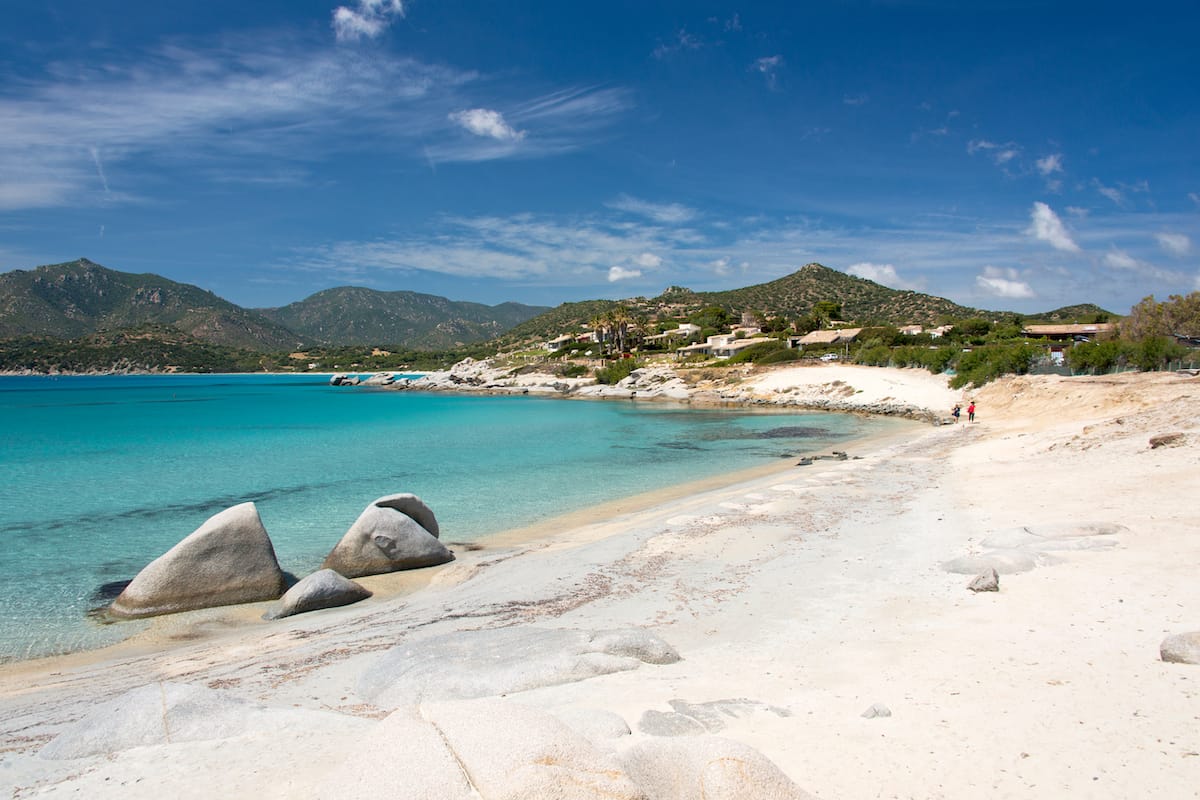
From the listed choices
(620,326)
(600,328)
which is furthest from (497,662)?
(600,328)

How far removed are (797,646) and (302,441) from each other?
121 ft

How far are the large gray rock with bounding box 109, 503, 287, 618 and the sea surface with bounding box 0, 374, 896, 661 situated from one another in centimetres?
62

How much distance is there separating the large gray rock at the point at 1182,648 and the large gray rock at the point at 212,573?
1233 centimetres

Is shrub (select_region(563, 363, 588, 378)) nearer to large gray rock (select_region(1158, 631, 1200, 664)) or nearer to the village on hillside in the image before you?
the village on hillside

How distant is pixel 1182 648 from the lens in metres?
5.56

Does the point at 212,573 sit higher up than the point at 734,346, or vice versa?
the point at 734,346

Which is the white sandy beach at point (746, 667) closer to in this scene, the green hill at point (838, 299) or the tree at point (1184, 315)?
the tree at point (1184, 315)

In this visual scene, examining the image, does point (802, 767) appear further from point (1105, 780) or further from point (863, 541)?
point (863, 541)

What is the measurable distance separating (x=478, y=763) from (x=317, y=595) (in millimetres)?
8516

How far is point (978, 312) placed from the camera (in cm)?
13412

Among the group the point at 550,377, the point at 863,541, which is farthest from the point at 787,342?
the point at 863,541

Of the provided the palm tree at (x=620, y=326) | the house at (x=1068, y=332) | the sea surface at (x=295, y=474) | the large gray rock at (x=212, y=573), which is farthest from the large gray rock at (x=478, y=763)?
the palm tree at (x=620, y=326)

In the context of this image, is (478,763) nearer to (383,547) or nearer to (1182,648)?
(1182,648)

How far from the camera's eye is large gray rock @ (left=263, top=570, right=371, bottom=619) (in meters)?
10.5
